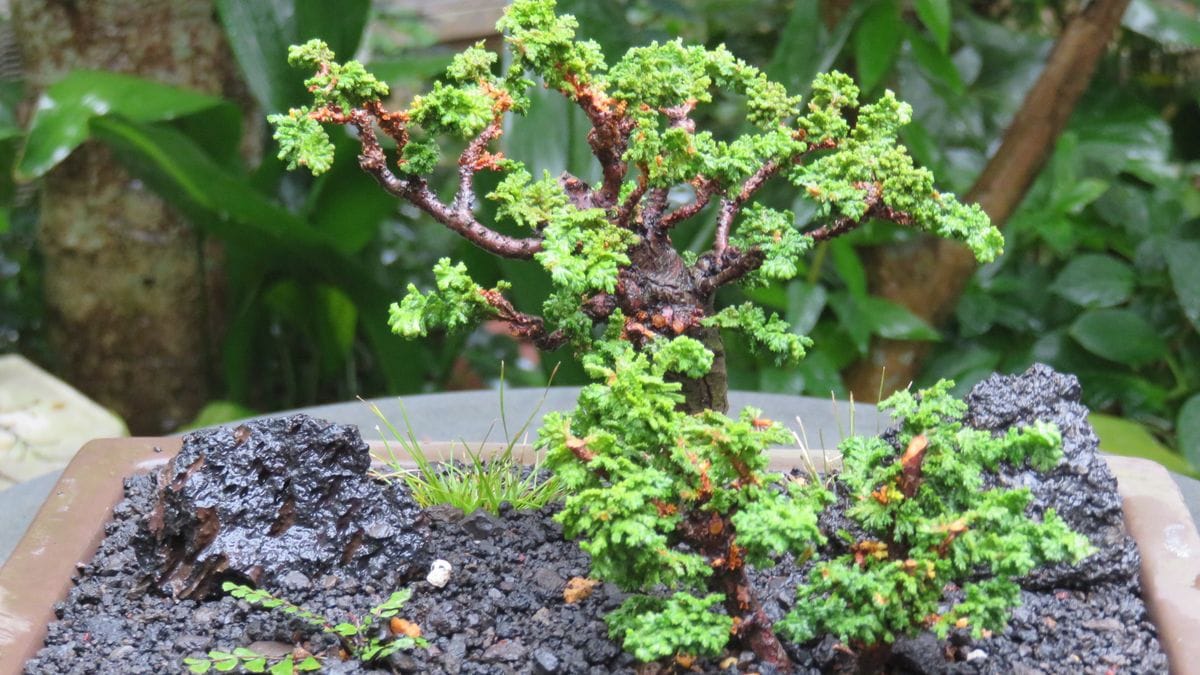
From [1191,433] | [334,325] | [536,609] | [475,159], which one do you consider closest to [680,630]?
[536,609]

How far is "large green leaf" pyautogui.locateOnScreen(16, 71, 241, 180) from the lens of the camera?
1.61 m

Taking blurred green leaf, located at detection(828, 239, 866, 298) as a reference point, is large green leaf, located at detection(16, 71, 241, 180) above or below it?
above

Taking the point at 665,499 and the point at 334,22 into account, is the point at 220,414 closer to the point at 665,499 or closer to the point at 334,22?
the point at 334,22

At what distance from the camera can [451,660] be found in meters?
0.87

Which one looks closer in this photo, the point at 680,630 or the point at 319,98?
the point at 680,630

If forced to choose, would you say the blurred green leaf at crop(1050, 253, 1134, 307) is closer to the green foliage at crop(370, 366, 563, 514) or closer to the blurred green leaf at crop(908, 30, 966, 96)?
the blurred green leaf at crop(908, 30, 966, 96)

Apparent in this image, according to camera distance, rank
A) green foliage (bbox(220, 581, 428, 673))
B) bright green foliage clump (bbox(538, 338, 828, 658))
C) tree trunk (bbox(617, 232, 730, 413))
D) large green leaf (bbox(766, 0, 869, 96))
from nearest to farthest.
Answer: bright green foliage clump (bbox(538, 338, 828, 658))
green foliage (bbox(220, 581, 428, 673))
tree trunk (bbox(617, 232, 730, 413))
large green leaf (bbox(766, 0, 869, 96))

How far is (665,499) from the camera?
0.80 metres

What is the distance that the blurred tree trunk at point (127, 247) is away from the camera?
203 cm

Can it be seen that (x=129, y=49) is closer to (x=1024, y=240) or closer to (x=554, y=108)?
(x=554, y=108)

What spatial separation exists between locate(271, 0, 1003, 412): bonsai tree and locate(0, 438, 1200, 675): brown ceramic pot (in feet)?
0.92

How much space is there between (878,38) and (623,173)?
1.06 m

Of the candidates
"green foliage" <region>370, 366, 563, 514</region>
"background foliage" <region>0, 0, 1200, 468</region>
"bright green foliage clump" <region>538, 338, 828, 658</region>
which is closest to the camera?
"bright green foliage clump" <region>538, 338, 828, 658</region>

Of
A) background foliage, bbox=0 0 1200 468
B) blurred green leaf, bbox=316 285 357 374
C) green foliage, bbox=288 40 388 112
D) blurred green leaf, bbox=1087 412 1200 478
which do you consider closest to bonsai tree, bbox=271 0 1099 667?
green foliage, bbox=288 40 388 112
